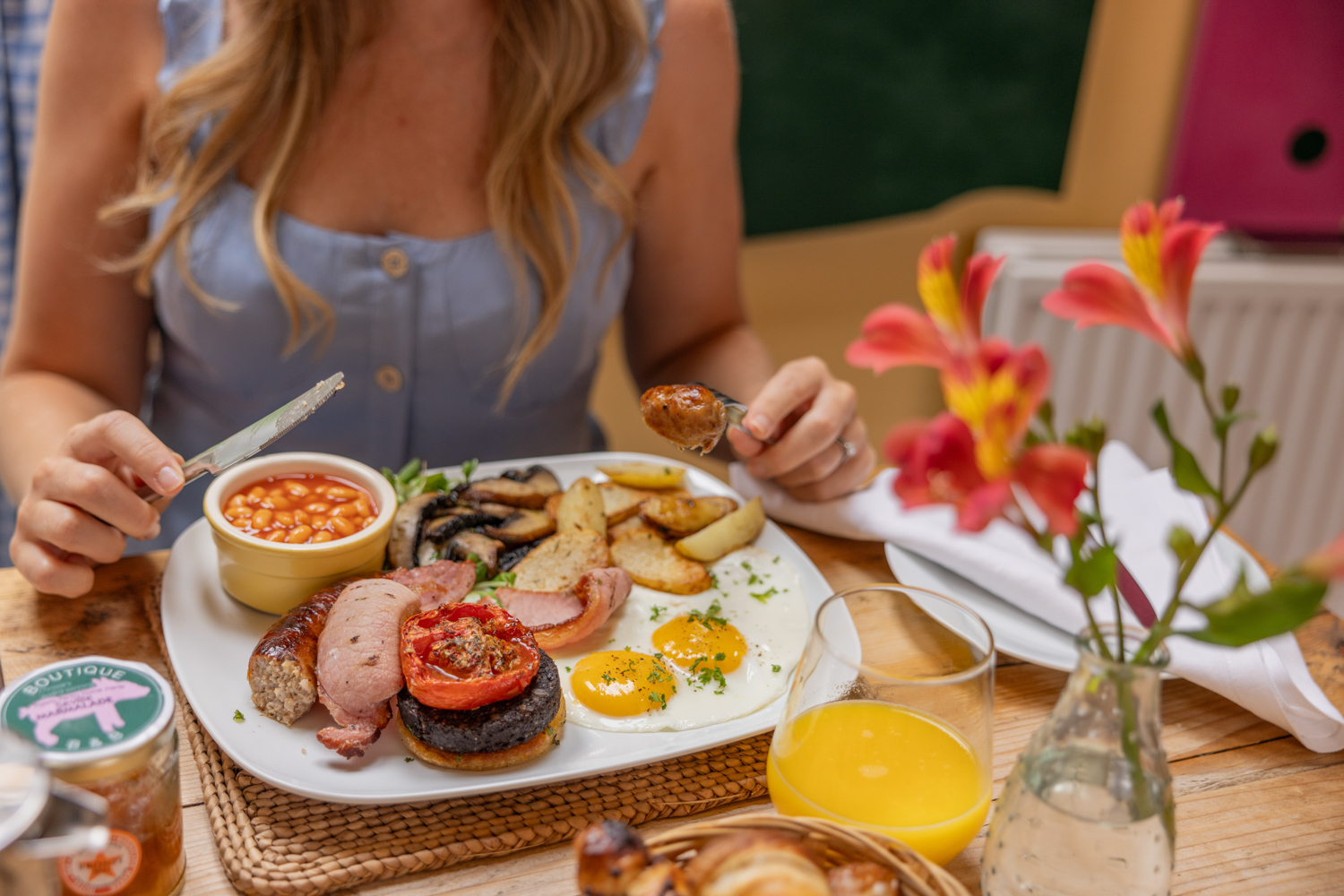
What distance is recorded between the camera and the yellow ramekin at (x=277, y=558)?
1.17m

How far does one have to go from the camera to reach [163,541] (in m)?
1.96

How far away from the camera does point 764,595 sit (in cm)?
130

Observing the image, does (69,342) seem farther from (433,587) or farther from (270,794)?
(270,794)

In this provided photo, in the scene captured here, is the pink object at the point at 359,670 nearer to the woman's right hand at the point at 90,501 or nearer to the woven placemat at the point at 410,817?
the woven placemat at the point at 410,817

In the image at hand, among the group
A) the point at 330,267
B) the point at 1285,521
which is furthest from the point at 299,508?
the point at 1285,521

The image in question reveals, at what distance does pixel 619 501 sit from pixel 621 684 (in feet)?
1.37

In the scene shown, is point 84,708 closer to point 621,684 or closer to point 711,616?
point 621,684

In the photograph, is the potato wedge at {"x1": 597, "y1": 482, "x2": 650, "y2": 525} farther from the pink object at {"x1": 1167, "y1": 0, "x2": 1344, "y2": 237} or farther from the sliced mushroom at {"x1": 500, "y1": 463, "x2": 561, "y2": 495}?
the pink object at {"x1": 1167, "y1": 0, "x2": 1344, "y2": 237}

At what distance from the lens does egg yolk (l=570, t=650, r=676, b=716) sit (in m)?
1.08

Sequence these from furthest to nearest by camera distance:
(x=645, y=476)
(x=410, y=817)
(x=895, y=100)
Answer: (x=895, y=100) < (x=645, y=476) < (x=410, y=817)

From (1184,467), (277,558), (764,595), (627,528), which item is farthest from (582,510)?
(1184,467)

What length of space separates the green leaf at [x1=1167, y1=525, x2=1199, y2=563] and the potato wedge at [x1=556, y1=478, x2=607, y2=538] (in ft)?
2.80

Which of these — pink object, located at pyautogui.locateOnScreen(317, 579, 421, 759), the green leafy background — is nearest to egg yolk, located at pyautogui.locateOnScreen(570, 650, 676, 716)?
pink object, located at pyautogui.locateOnScreen(317, 579, 421, 759)

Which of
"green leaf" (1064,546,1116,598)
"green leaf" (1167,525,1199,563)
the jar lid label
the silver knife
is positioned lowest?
the jar lid label
